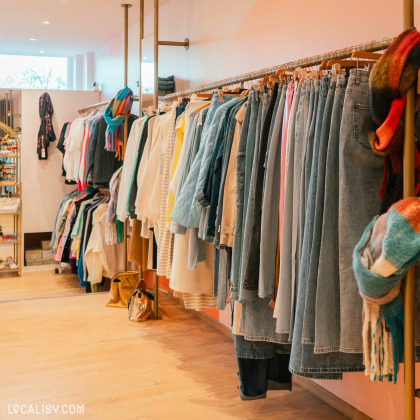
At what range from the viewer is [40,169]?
16.5 feet

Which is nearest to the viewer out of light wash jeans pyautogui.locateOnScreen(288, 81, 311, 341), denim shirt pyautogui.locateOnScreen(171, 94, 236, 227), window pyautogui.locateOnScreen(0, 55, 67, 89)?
light wash jeans pyautogui.locateOnScreen(288, 81, 311, 341)

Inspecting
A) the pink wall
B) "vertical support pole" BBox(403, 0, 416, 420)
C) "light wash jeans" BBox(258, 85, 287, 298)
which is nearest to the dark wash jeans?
"light wash jeans" BBox(258, 85, 287, 298)

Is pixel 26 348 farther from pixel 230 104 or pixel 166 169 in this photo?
pixel 230 104

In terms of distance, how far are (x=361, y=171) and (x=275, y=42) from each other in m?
1.70

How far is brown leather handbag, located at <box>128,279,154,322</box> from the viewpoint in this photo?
409 cm

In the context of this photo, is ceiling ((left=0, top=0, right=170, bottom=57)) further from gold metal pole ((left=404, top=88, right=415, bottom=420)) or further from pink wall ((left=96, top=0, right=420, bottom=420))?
gold metal pole ((left=404, top=88, right=415, bottom=420))

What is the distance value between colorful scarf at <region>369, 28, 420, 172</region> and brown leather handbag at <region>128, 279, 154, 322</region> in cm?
281

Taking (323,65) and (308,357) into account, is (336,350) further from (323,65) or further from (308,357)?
(323,65)

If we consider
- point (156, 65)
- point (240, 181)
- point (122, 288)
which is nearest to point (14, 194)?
point (122, 288)

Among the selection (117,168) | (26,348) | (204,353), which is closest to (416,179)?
(204,353)

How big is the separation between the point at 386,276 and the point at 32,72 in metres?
5.73

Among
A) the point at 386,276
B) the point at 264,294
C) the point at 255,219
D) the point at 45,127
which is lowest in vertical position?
the point at 264,294

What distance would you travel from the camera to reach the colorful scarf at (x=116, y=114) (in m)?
4.53

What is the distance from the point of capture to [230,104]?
2447 mm
